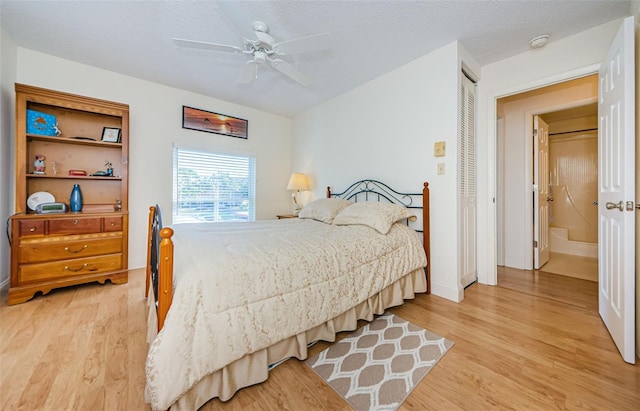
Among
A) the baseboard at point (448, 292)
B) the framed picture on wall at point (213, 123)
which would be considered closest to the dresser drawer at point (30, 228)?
the framed picture on wall at point (213, 123)

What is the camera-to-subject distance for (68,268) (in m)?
2.40

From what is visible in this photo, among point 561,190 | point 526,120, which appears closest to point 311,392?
point 526,120

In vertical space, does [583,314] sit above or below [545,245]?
below

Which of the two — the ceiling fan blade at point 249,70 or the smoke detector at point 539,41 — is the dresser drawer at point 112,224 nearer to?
the ceiling fan blade at point 249,70

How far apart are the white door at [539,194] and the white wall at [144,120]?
13.7 ft

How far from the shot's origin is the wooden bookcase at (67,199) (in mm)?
2254

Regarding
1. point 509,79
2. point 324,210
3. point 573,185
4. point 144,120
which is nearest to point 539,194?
point 573,185

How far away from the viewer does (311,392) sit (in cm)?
125

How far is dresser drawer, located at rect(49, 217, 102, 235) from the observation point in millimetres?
2361

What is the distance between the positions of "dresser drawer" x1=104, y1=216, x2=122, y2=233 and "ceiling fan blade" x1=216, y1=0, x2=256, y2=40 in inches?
91.0

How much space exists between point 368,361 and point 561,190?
512 cm

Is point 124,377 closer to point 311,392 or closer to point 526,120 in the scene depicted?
point 311,392

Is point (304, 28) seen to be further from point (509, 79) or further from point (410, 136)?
point (509, 79)

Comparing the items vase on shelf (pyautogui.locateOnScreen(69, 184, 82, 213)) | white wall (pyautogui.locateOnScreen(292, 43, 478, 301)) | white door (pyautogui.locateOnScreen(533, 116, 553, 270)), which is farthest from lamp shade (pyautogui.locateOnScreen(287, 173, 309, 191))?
white door (pyautogui.locateOnScreen(533, 116, 553, 270))
